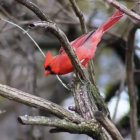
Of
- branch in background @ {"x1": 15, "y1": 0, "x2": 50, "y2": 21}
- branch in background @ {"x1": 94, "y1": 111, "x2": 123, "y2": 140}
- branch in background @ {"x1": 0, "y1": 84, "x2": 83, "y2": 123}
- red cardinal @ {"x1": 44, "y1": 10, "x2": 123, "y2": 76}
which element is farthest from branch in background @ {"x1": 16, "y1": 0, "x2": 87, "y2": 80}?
red cardinal @ {"x1": 44, "y1": 10, "x2": 123, "y2": 76}

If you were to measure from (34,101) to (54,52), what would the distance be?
134 inches

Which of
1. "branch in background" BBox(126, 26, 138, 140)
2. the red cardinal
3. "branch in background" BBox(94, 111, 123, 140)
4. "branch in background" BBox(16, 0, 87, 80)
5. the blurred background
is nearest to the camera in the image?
"branch in background" BBox(94, 111, 123, 140)

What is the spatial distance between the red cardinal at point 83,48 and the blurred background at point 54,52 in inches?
14.9

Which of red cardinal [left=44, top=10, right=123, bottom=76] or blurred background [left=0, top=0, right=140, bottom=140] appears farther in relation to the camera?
blurred background [left=0, top=0, right=140, bottom=140]

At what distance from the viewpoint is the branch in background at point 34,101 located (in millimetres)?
1748

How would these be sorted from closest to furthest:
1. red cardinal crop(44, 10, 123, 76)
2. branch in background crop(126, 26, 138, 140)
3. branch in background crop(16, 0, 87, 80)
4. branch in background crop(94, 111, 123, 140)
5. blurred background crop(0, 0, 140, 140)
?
branch in background crop(94, 111, 123, 140) → branch in background crop(16, 0, 87, 80) → red cardinal crop(44, 10, 123, 76) → branch in background crop(126, 26, 138, 140) → blurred background crop(0, 0, 140, 140)

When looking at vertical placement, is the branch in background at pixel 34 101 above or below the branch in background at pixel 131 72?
above

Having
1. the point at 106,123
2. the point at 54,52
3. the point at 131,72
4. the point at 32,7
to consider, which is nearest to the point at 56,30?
the point at 32,7

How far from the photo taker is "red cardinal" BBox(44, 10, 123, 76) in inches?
103

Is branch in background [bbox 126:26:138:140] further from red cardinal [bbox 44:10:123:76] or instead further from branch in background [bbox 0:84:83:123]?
branch in background [bbox 0:84:83:123]

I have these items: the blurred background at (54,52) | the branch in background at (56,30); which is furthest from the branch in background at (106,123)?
the blurred background at (54,52)

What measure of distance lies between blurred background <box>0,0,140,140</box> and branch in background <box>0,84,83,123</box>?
4.44 ft

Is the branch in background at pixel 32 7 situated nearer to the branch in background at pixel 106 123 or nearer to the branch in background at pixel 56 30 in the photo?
the branch in background at pixel 56 30

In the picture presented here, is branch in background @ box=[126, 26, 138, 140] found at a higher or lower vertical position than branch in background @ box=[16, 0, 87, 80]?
lower
